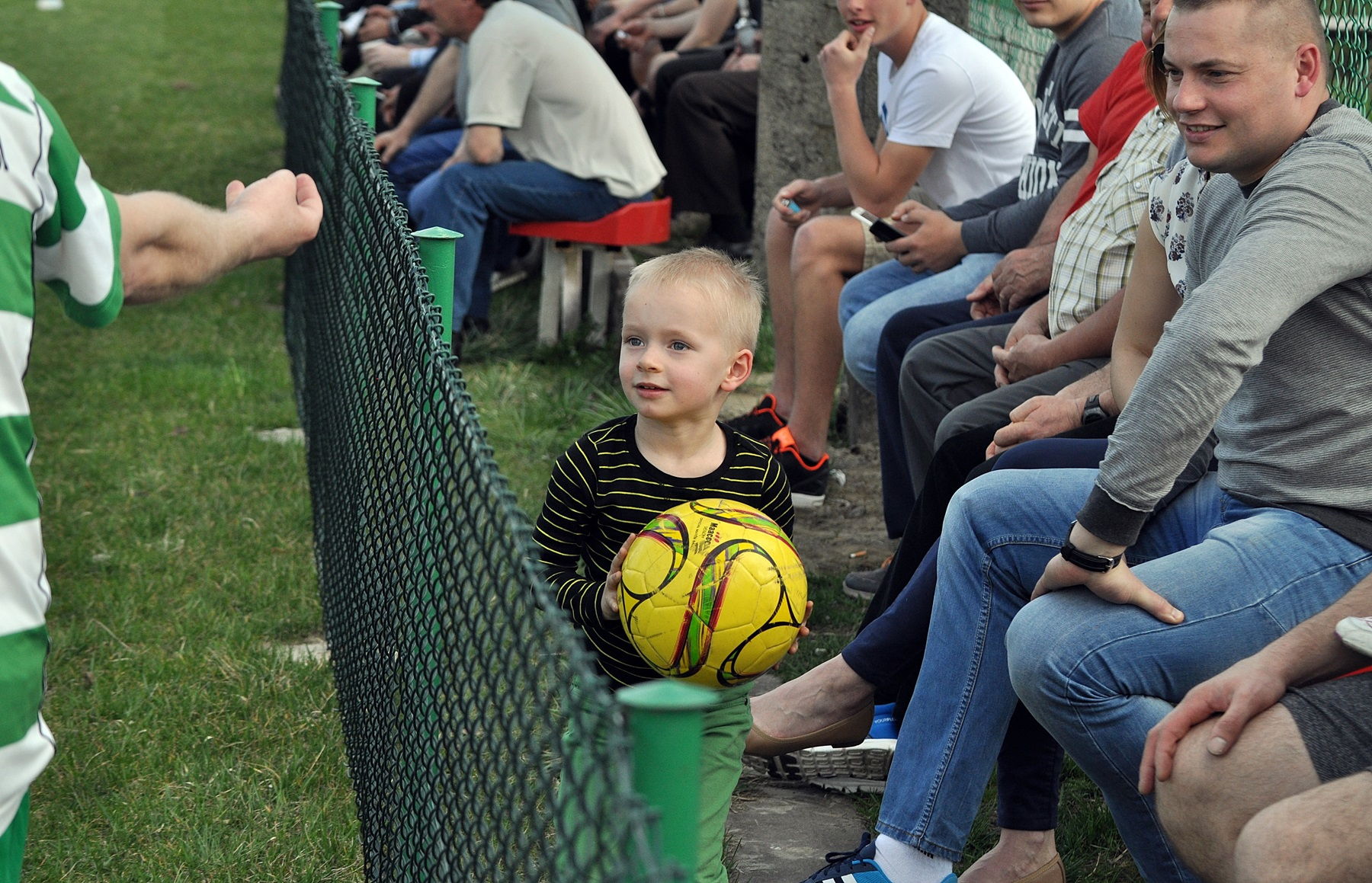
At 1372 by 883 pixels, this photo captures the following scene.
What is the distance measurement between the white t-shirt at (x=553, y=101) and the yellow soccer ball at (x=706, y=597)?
4571 millimetres

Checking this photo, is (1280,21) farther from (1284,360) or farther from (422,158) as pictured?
(422,158)

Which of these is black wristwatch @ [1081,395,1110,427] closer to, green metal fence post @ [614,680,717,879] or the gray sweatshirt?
the gray sweatshirt

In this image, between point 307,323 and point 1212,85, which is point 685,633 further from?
point 307,323

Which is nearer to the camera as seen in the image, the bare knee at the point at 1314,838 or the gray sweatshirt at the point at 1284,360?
the bare knee at the point at 1314,838

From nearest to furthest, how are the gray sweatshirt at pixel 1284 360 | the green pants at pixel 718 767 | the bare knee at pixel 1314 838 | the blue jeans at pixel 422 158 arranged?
the bare knee at pixel 1314 838 → the gray sweatshirt at pixel 1284 360 → the green pants at pixel 718 767 → the blue jeans at pixel 422 158

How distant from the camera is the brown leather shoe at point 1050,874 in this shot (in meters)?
2.83

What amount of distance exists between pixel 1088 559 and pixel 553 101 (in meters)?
4.96

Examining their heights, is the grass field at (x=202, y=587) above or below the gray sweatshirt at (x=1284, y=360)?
below

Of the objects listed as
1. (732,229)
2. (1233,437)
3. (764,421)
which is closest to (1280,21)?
(1233,437)

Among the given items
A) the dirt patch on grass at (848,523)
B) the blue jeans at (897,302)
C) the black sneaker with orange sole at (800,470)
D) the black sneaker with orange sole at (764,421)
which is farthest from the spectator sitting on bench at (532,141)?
the blue jeans at (897,302)

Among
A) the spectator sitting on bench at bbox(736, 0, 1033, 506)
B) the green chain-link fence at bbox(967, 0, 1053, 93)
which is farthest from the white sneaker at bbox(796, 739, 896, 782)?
the green chain-link fence at bbox(967, 0, 1053, 93)

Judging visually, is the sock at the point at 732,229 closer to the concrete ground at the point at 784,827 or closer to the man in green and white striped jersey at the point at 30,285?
the concrete ground at the point at 784,827

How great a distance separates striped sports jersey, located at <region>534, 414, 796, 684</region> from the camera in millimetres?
2723

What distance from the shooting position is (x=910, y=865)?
9.04 feet
